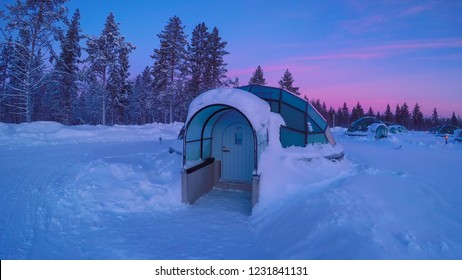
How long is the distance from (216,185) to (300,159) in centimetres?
313

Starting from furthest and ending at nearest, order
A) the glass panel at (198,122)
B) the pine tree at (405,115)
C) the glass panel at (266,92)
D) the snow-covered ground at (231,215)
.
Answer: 1. the pine tree at (405,115)
2. the glass panel at (266,92)
3. the glass panel at (198,122)
4. the snow-covered ground at (231,215)

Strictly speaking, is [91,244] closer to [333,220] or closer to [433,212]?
[333,220]

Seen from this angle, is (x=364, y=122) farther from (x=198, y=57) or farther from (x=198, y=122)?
(x=198, y=122)

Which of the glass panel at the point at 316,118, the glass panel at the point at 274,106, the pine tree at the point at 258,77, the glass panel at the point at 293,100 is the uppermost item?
the pine tree at the point at 258,77

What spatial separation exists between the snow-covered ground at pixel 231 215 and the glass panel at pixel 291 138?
1.44 feet

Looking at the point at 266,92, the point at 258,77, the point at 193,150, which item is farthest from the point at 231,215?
the point at 258,77

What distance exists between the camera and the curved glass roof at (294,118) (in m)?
8.81

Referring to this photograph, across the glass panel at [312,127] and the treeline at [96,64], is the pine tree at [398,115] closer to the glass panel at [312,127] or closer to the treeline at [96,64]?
the treeline at [96,64]

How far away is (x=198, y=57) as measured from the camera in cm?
3512

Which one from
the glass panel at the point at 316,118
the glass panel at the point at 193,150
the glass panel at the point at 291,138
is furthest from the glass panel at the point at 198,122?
the glass panel at the point at 316,118

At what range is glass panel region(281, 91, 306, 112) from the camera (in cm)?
950

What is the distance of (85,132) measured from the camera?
19.7m

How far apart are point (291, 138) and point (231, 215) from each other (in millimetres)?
3840

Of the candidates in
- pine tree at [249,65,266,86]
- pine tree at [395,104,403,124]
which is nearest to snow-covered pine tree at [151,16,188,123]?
pine tree at [249,65,266,86]
